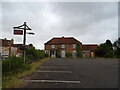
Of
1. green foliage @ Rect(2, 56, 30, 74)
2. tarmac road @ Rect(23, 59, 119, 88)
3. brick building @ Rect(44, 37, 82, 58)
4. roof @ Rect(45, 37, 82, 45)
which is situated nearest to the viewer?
tarmac road @ Rect(23, 59, 119, 88)

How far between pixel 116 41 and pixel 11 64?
5799cm

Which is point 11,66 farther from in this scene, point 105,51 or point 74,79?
point 105,51

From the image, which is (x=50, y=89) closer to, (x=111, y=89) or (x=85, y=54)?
(x=111, y=89)

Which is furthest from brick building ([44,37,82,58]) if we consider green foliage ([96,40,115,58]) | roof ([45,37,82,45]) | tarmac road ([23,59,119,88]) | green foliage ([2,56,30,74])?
green foliage ([2,56,30,74])

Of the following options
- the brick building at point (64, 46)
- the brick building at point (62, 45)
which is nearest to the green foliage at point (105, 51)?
the brick building at point (64, 46)

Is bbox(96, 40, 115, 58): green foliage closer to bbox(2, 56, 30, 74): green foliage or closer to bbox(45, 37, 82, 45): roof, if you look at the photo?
bbox(45, 37, 82, 45): roof

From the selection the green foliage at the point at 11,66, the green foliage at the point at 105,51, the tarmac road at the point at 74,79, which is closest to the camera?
the tarmac road at the point at 74,79

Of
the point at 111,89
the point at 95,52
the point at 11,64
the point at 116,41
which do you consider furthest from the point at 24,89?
the point at 116,41

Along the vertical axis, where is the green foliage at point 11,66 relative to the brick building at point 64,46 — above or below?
A: below

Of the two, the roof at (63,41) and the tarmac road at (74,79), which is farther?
the roof at (63,41)

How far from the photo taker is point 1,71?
857 centimetres

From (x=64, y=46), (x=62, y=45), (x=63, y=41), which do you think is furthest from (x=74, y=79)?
(x=63, y=41)

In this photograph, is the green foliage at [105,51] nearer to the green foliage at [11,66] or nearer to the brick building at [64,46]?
the brick building at [64,46]

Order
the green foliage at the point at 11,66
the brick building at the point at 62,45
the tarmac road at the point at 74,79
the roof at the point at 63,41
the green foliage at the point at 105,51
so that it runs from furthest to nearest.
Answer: the roof at the point at 63,41, the brick building at the point at 62,45, the green foliage at the point at 105,51, the green foliage at the point at 11,66, the tarmac road at the point at 74,79
